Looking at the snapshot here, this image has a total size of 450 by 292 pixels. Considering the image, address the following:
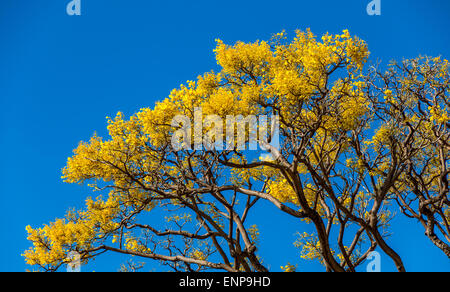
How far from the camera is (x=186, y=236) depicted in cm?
1107

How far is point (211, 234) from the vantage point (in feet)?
36.0

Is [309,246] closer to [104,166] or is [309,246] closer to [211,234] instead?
[211,234]

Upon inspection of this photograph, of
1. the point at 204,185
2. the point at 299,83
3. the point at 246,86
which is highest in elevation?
the point at 246,86

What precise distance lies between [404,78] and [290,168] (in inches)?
176

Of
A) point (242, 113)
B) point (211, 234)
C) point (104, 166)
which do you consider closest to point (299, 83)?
point (242, 113)

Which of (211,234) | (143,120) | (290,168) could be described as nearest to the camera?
(290,168)

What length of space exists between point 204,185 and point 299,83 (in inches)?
122

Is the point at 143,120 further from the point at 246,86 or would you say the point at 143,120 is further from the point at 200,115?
the point at 246,86
